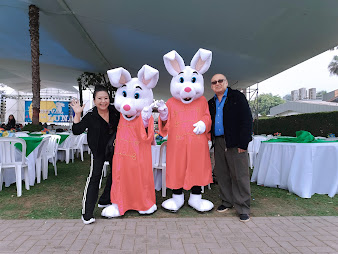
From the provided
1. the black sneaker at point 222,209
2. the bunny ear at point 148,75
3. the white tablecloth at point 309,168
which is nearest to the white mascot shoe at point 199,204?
the black sneaker at point 222,209

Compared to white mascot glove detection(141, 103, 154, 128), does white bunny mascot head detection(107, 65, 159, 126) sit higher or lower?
higher

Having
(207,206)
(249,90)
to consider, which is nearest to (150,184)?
(207,206)

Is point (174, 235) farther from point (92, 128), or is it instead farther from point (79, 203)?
point (79, 203)

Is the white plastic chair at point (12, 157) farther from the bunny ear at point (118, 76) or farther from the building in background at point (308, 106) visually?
the building in background at point (308, 106)

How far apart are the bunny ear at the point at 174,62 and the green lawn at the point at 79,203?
193 centimetres

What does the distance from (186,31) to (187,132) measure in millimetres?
5162

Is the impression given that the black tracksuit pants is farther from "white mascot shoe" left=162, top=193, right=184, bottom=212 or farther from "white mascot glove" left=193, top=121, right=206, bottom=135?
"white mascot glove" left=193, top=121, right=206, bottom=135

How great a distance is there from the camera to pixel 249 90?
543 inches

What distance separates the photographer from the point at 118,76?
2906 millimetres

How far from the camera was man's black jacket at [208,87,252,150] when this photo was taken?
2961mm

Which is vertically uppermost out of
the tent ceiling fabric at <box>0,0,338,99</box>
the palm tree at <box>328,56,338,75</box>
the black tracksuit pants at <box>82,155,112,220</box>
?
the palm tree at <box>328,56,338,75</box>

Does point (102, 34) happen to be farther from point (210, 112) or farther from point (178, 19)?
point (210, 112)

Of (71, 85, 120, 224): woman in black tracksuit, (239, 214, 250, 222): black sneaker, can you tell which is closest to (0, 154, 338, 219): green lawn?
(239, 214, 250, 222): black sneaker

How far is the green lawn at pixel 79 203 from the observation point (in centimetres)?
312
